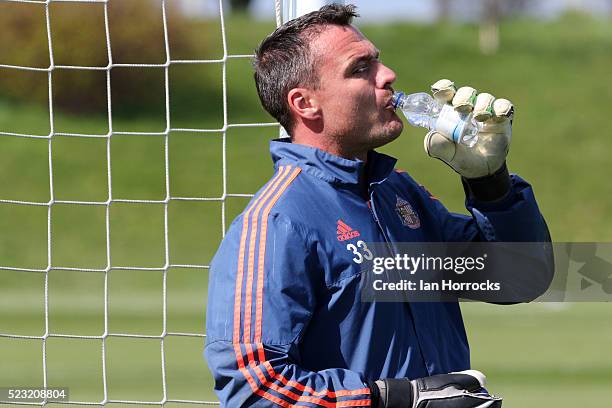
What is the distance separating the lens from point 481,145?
10.7 ft

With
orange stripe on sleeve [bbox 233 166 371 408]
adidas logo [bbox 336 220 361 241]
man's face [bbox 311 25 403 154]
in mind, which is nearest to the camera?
orange stripe on sleeve [bbox 233 166 371 408]

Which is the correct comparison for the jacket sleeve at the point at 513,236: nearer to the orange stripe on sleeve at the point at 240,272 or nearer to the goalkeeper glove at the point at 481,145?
the goalkeeper glove at the point at 481,145

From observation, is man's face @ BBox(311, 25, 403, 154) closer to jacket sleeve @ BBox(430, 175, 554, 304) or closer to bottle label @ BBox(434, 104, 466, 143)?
bottle label @ BBox(434, 104, 466, 143)

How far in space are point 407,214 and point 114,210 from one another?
723 inches

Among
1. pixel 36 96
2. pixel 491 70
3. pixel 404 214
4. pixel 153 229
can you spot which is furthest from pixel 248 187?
pixel 404 214

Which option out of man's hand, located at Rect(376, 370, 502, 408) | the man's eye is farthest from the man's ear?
man's hand, located at Rect(376, 370, 502, 408)

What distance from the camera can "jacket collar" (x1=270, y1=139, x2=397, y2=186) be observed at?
3213 mm

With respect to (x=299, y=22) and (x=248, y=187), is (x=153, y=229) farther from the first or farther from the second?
(x=299, y=22)

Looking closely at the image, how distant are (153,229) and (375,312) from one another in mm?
17519

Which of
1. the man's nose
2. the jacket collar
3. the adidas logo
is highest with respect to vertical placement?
the man's nose

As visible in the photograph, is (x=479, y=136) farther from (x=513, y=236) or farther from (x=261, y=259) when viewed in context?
(x=261, y=259)

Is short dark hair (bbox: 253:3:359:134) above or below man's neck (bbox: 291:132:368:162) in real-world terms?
above

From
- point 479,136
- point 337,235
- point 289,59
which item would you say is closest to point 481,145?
point 479,136

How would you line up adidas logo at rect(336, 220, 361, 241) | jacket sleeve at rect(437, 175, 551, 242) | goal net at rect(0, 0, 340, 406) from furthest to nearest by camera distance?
goal net at rect(0, 0, 340, 406) < jacket sleeve at rect(437, 175, 551, 242) < adidas logo at rect(336, 220, 361, 241)
